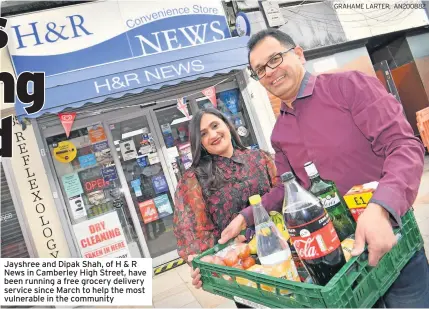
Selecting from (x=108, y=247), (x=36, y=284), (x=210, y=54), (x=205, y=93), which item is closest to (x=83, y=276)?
(x=36, y=284)

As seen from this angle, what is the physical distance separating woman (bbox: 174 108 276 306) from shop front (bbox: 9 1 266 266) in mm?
3004

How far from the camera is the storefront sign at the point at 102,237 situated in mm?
5016

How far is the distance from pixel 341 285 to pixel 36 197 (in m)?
5.11

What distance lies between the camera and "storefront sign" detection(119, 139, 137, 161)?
18.0 feet

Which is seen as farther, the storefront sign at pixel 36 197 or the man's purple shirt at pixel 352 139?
the storefront sign at pixel 36 197

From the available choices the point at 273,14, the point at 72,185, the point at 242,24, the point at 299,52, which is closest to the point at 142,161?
the point at 72,185

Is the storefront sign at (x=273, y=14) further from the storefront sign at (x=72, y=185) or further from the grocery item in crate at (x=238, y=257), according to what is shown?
the grocery item in crate at (x=238, y=257)

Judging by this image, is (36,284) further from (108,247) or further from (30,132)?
(30,132)

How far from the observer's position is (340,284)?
2.82 ft

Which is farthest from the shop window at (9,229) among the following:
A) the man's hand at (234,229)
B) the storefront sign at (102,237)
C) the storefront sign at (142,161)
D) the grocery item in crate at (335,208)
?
the grocery item in crate at (335,208)

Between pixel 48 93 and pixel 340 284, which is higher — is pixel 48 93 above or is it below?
above

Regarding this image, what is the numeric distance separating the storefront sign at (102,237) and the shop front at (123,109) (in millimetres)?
16

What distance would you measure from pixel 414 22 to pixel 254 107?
5.34 meters

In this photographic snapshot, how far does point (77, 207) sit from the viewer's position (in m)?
5.16
